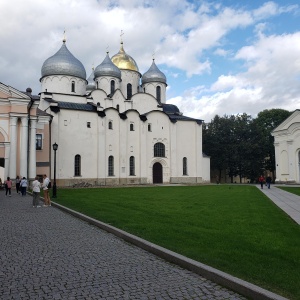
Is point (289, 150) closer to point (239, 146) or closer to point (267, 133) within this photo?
point (239, 146)

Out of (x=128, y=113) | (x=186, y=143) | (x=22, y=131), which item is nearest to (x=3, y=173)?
(x=22, y=131)

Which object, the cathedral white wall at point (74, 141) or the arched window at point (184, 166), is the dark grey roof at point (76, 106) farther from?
the arched window at point (184, 166)

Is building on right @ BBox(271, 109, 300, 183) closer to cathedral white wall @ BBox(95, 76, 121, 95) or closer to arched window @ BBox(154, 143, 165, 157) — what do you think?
arched window @ BBox(154, 143, 165, 157)

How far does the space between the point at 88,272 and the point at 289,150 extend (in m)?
48.2

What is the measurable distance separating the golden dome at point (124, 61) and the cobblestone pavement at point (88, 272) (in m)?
48.5

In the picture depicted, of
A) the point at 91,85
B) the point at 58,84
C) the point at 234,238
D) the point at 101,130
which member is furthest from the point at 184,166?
the point at 234,238

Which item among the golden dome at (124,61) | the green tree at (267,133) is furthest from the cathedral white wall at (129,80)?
the green tree at (267,133)

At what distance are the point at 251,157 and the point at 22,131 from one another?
125ft

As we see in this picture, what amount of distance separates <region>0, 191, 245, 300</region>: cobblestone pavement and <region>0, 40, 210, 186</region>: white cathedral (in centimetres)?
2690

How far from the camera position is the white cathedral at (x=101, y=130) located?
35.6 meters

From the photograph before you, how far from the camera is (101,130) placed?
4531cm

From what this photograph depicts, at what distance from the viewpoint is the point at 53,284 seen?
5.55 meters

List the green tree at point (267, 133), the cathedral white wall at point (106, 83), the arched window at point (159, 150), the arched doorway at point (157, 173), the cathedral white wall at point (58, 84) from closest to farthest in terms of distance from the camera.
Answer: the cathedral white wall at point (58, 84) < the arched doorway at point (157, 173) < the arched window at point (159, 150) < the cathedral white wall at point (106, 83) < the green tree at point (267, 133)

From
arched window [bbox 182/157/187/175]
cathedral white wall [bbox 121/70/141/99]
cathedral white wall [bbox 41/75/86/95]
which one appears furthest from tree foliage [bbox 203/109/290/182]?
cathedral white wall [bbox 41/75/86/95]
